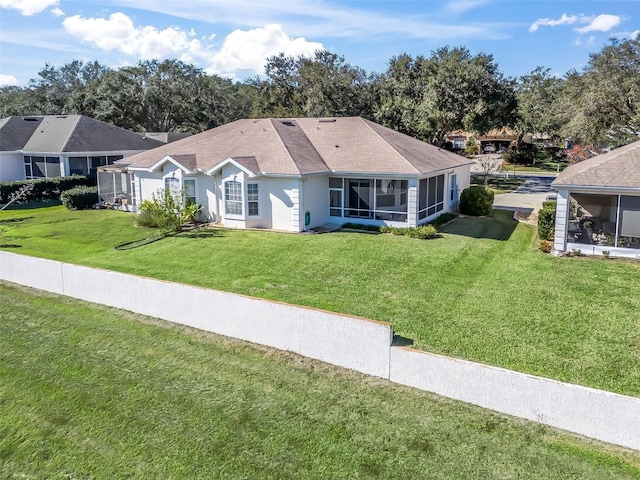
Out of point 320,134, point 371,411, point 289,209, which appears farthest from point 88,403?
point 320,134

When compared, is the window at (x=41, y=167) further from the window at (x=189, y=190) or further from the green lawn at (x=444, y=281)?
the window at (x=189, y=190)

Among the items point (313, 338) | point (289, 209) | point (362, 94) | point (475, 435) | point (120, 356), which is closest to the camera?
point (475, 435)

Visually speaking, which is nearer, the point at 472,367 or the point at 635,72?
the point at 472,367

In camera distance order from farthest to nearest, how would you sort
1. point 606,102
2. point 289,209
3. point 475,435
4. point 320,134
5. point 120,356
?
1. point 606,102
2. point 320,134
3. point 289,209
4. point 120,356
5. point 475,435

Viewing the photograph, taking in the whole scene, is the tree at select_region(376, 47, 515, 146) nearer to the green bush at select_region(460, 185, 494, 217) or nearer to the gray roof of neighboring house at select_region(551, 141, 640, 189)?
the green bush at select_region(460, 185, 494, 217)

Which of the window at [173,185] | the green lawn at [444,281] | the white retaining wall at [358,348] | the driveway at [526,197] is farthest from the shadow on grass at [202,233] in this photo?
the driveway at [526,197]

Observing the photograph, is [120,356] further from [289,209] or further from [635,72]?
[635,72]

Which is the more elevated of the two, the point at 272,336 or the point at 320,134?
the point at 320,134
